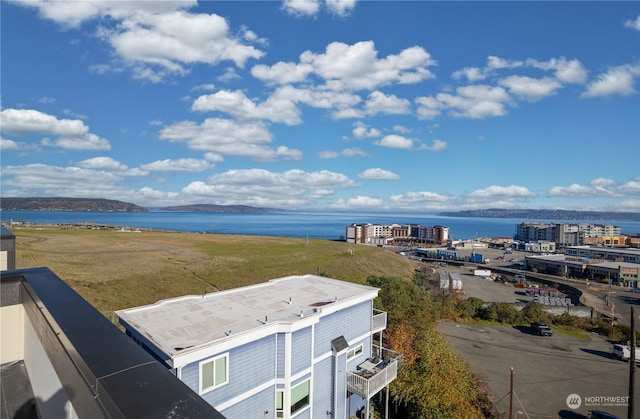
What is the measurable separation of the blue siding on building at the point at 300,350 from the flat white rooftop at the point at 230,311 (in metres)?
0.63

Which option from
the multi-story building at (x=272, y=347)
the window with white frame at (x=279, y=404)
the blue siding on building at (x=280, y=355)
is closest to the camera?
the multi-story building at (x=272, y=347)

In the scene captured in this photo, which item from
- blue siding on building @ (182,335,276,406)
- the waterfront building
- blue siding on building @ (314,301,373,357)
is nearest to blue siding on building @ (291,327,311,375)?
blue siding on building @ (314,301,373,357)

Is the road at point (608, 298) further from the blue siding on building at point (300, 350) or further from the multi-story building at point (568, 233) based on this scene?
the multi-story building at point (568, 233)

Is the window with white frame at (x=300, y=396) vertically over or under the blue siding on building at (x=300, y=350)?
under

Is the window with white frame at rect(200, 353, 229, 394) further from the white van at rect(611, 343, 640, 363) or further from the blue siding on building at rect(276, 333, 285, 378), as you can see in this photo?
the white van at rect(611, 343, 640, 363)

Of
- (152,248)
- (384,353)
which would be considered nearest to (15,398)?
(384,353)

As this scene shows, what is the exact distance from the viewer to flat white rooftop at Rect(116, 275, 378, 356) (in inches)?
391

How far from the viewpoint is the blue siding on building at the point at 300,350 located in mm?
11430

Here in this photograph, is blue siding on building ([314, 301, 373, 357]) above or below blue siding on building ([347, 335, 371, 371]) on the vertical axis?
above

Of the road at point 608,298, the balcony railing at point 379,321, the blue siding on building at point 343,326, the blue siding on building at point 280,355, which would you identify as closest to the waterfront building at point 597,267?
the road at point 608,298

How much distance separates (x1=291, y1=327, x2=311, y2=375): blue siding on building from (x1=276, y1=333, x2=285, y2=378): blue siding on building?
1.25ft

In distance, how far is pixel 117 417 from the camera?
1.31 m

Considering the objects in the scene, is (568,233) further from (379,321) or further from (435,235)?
(379,321)

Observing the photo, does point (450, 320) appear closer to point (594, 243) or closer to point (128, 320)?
point (128, 320)
